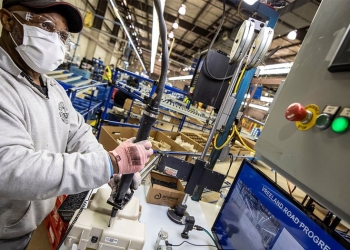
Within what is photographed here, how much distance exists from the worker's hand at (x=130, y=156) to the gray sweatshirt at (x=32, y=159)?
0.05 meters

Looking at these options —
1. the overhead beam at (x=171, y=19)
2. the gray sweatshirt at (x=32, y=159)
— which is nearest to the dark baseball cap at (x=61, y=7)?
the gray sweatshirt at (x=32, y=159)

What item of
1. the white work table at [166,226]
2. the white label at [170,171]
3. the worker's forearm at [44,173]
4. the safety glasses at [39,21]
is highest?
the safety glasses at [39,21]

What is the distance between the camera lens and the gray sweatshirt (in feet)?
2.05

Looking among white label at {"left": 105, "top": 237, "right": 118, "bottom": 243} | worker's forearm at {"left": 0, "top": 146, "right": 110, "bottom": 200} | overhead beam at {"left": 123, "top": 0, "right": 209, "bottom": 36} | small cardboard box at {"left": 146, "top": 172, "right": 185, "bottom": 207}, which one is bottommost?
small cardboard box at {"left": 146, "top": 172, "right": 185, "bottom": 207}

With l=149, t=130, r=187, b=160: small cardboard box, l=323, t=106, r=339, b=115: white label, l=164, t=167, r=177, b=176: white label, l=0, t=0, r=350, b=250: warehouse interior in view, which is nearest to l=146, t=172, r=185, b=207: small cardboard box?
l=0, t=0, r=350, b=250: warehouse interior

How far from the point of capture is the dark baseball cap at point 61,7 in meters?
0.89

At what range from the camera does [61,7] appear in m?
0.96

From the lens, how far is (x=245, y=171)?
48.1 inches

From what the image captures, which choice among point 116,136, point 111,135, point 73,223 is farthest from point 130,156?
point 116,136

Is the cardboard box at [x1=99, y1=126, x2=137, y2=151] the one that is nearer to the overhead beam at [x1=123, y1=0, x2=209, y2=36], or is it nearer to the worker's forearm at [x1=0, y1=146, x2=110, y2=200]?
the worker's forearm at [x1=0, y1=146, x2=110, y2=200]

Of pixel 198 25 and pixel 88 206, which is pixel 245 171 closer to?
pixel 88 206

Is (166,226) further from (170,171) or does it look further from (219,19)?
(219,19)

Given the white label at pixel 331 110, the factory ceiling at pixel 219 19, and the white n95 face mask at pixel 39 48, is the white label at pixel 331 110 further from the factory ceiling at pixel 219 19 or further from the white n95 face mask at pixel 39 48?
the factory ceiling at pixel 219 19

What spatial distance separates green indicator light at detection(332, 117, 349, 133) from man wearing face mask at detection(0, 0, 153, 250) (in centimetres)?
66
